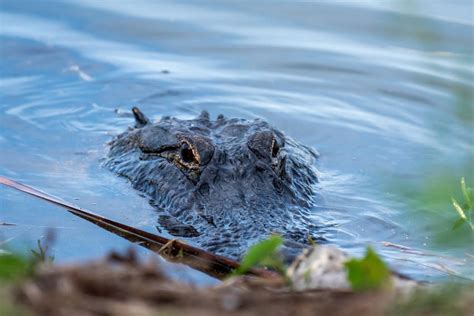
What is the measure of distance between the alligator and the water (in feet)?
0.63

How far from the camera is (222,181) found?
18.3 ft

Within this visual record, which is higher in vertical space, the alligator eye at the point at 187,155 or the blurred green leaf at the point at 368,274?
the blurred green leaf at the point at 368,274

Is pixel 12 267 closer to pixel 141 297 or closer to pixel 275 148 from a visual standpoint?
pixel 141 297

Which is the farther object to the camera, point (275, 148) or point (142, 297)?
point (275, 148)

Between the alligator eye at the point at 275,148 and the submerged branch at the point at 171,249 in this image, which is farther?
the alligator eye at the point at 275,148

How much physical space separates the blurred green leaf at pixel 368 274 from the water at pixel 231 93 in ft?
5.42

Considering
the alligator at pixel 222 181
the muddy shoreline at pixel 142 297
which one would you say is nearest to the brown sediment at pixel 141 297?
the muddy shoreline at pixel 142 297

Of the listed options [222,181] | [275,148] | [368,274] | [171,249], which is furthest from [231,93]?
[368,274]

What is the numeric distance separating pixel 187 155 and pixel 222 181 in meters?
0.43

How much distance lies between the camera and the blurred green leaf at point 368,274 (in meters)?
2.56

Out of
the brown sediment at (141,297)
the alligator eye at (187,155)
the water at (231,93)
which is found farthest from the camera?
the alligator eye at (187,155)

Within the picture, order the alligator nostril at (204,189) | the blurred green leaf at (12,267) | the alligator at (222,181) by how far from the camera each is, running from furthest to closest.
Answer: the alligator nostril at (204,189) → the alligator at (222,181) → the blurred green leaf at (12,267)

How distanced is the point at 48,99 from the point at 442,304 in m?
6.49

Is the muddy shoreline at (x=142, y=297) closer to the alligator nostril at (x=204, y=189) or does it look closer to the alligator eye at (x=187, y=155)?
the alligator nostril at (x=204, y=189)
